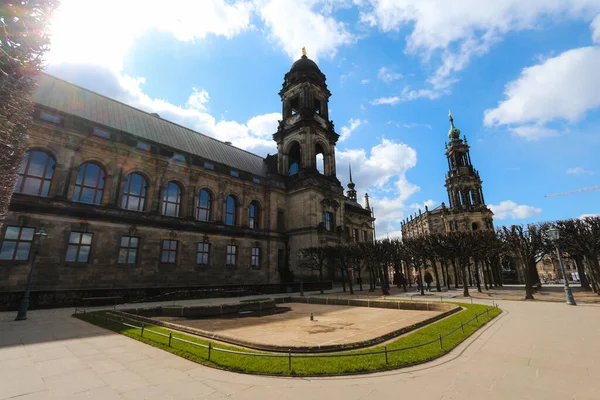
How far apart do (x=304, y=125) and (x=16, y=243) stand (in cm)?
3243

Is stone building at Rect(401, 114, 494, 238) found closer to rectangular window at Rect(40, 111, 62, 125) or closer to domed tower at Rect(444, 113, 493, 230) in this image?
domed tower at Rect(444, 113, 493, 230)

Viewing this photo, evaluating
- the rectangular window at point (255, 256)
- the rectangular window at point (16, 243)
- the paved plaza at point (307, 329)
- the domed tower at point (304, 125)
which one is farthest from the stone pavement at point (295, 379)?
the domed tower at point (304, 125)

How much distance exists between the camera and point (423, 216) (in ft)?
230

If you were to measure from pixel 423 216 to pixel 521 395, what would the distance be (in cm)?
7127

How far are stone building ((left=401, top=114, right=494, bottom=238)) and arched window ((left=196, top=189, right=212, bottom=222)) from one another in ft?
156

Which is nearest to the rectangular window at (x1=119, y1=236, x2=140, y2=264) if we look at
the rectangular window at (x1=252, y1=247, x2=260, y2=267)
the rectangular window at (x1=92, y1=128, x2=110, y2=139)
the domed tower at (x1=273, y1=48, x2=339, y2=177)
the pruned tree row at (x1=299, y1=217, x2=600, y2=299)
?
the rectangular window at (x1=92, y1=128, x2=110, y2=139)

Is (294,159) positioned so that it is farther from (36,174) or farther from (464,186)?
(464,186)

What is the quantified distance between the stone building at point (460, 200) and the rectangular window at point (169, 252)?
51.0 meters

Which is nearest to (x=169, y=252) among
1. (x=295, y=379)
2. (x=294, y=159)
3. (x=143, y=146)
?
(x=143, y=146)

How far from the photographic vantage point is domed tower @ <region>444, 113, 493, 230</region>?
57250 mm

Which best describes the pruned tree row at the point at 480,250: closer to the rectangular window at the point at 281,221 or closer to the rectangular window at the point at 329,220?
the rectangular window at the point at 329,220

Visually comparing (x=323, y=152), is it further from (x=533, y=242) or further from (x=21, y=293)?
(x=21, y=293)

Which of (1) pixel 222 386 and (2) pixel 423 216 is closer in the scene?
(1) pixel 222 386

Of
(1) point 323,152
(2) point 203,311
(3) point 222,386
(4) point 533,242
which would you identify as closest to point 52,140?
(2) point 203,311
